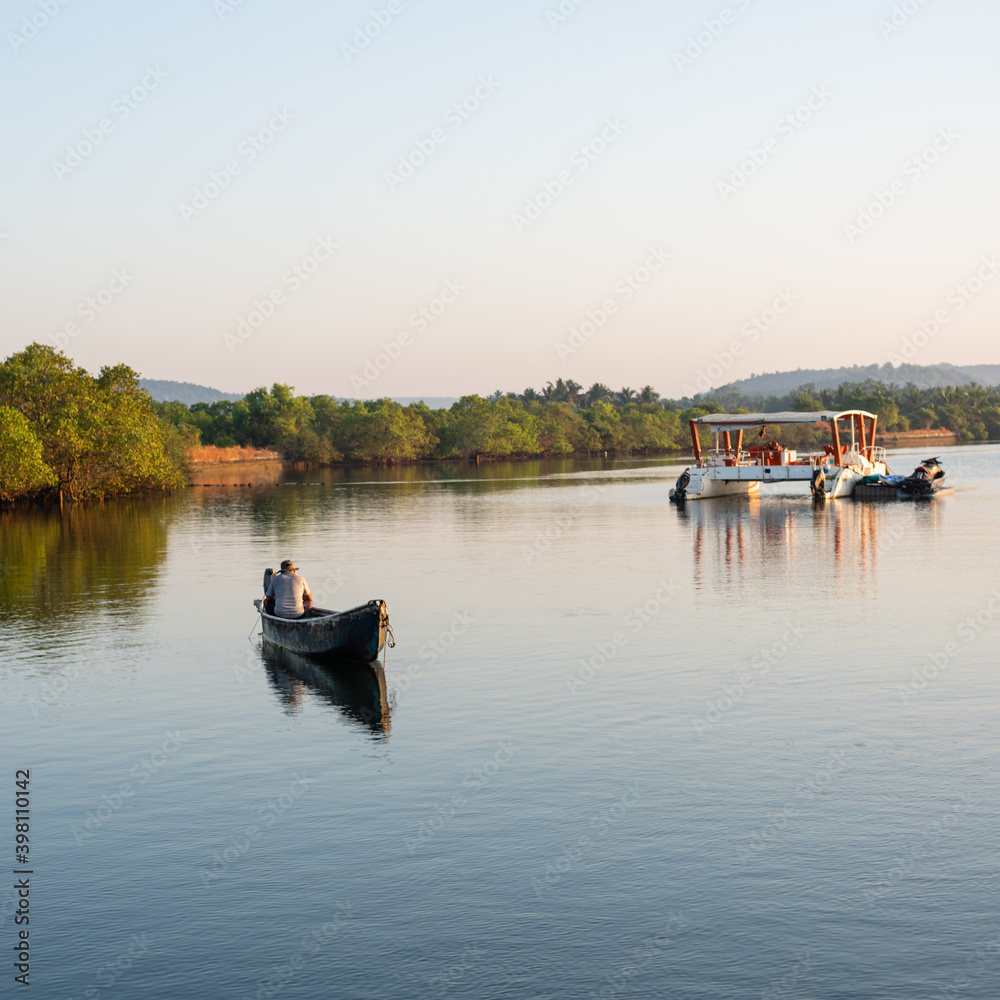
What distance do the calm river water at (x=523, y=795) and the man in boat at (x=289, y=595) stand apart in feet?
3.85

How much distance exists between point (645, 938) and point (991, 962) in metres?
3.11

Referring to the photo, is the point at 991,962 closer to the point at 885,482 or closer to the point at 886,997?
the point at 886,997

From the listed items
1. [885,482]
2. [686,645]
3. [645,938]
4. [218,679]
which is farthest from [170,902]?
[885,482]

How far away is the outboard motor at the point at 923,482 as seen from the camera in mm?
73938

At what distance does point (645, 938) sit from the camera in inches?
428

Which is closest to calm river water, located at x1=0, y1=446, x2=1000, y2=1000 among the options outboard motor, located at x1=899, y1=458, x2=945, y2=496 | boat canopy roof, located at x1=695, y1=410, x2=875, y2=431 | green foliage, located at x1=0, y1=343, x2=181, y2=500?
boat canopy roof, located at x1=695, y1=410, x2=875, y2=431
